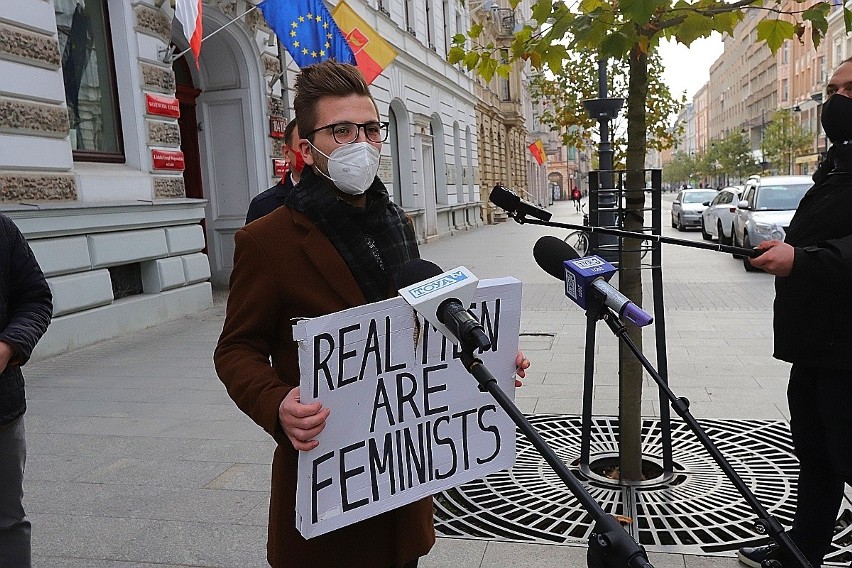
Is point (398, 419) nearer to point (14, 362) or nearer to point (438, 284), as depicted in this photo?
point (438, 284)

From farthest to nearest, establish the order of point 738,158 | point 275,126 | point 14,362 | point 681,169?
1. point 681,169
2. point 738,158
3. point 275,126
4. point 14,362

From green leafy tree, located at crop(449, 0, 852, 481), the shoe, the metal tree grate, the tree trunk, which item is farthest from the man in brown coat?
the tree trunk

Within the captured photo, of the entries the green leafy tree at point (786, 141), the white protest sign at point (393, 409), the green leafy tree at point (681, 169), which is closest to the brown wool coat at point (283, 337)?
the white protest sign at point (393, 409)

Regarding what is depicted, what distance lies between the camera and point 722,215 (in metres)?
17.5

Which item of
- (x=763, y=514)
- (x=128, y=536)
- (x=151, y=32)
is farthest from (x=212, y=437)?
(x=151, y=32)

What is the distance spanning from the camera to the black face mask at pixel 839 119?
2.52 meters

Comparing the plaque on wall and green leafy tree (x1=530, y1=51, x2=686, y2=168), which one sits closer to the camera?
green leafy tree (x1=530, y1=51, x2=686, y2=168)

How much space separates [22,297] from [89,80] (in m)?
7.11

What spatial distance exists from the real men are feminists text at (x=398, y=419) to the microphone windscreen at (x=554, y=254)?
433 mm

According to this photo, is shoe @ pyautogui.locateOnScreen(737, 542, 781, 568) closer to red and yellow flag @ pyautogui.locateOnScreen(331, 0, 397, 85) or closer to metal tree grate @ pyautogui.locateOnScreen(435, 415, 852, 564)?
metal tree grate @ pyautogui.locateOnScreen(435, 415, 852, 564)

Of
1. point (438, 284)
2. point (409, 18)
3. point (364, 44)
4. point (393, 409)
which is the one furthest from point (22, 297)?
point (409, 18)

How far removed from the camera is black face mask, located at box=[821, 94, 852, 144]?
2.52 m

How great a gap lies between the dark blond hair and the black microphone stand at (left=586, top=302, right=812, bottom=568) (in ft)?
2.80

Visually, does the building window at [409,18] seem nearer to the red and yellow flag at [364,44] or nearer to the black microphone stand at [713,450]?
the red and yellow flag at [364,44]
